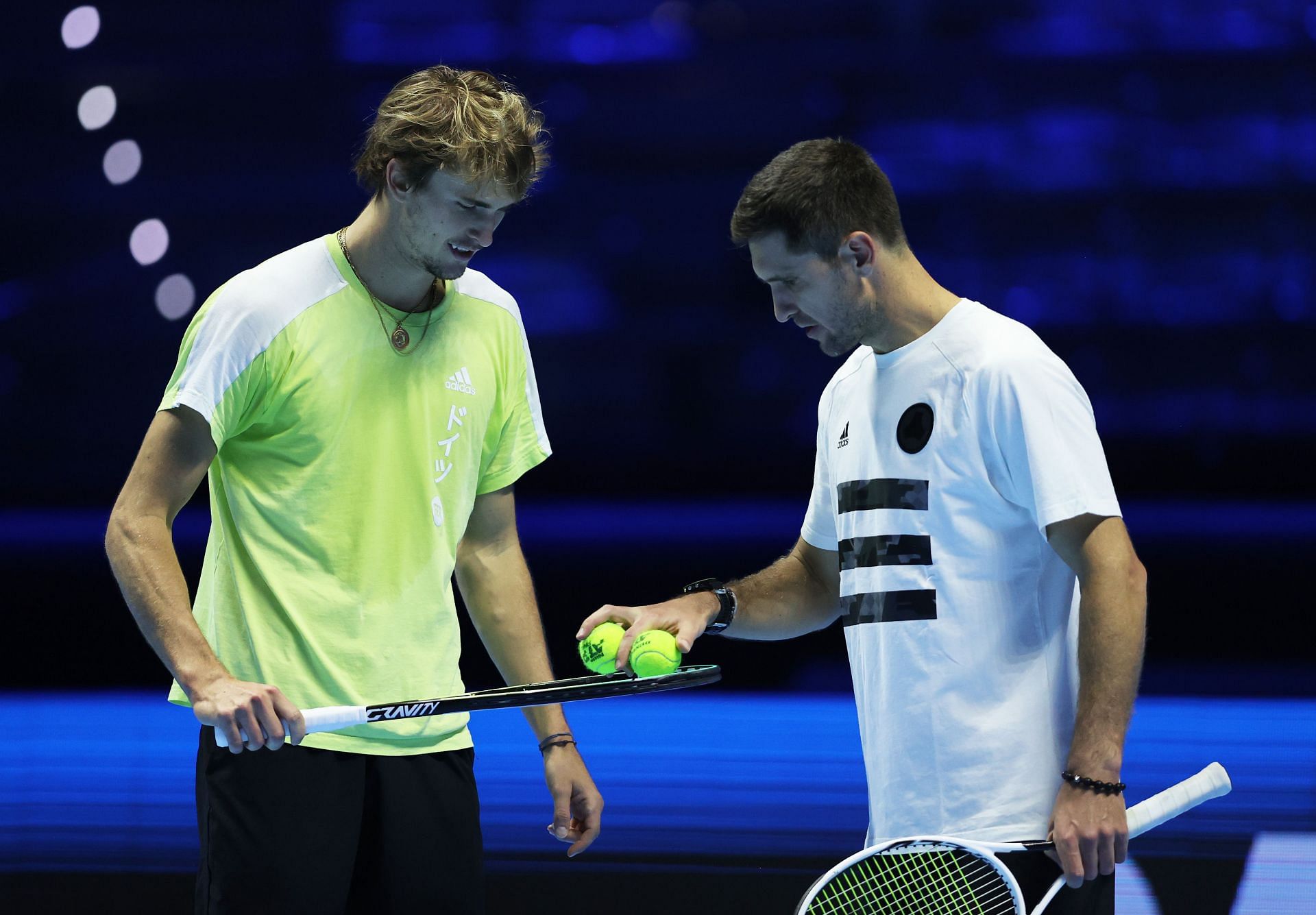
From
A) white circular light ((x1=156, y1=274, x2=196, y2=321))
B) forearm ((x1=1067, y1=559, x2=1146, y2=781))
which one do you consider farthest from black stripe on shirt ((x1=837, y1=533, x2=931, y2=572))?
white circular light ((x1=156, y1=274, x2=196, y2=321))

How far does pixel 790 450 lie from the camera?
6.57 m

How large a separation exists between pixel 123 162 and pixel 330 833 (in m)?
5.17

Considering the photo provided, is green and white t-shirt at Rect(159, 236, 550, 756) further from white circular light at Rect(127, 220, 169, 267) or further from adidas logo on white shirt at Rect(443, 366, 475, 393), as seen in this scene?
white circular light at Rect(127, 220, 169, 267)

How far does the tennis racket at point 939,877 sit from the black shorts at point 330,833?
640 millimetres

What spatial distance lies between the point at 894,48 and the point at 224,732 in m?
5.27

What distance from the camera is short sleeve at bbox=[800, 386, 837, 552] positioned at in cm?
229

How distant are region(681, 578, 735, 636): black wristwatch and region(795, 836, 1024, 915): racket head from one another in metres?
0.54

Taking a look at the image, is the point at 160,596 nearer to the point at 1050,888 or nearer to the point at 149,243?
the point at 1050,888

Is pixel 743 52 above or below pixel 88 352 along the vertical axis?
above

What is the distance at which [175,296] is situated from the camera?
6.56 metres

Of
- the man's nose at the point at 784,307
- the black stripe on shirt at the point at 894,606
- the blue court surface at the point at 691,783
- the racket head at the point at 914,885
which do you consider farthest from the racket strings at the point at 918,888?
the blue court surface at the point at 691,783

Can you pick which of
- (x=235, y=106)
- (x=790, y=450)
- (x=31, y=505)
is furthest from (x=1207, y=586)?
(x=31, y=505)

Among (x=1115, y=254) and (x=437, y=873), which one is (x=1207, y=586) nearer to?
(x=1115, y=254)

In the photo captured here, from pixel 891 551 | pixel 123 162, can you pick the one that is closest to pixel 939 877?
pixel 891 551
